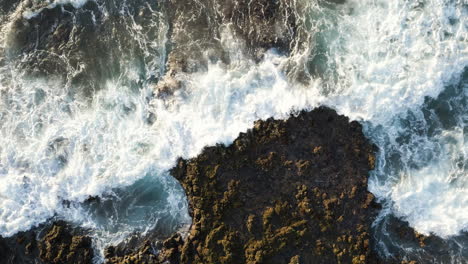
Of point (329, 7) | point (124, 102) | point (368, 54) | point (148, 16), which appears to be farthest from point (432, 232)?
point (148, 16)

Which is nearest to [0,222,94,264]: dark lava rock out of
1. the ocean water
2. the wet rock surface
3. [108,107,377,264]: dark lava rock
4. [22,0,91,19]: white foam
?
the wet rock surface

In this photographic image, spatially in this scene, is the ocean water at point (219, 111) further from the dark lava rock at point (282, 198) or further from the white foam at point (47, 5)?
the white foam at point (47, 5)

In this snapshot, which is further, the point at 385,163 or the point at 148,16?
the point at 148,16

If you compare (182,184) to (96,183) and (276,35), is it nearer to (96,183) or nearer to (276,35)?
(96,183)

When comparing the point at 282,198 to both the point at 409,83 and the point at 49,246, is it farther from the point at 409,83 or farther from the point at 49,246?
the point at 49,246

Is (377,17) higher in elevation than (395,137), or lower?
higher
